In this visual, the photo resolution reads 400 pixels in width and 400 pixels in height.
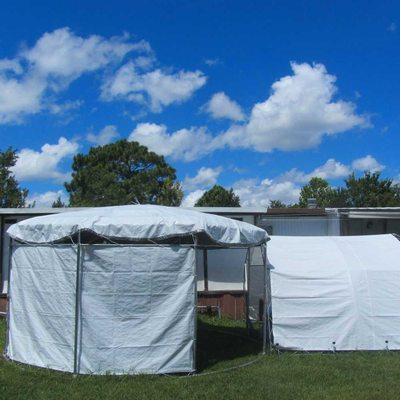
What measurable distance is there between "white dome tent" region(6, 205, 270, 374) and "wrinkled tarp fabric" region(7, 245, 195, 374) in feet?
0.05

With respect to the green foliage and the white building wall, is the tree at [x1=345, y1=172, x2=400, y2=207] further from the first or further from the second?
the white building wall

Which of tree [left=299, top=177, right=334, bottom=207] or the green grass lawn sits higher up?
tree [left=299, top=177, right=334, bottom=207]

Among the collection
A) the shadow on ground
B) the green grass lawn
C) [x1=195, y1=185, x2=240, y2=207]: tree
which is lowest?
the shadow on ground

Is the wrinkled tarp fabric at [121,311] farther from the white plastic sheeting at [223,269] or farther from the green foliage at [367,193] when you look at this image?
the green foliage at [367,193]

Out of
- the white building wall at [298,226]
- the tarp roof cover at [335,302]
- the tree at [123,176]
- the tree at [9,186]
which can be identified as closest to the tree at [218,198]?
the tree at [123,176]

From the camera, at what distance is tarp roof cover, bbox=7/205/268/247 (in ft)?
28.5

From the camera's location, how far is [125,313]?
860 cm

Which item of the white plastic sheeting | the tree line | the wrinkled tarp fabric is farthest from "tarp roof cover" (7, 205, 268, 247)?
the tree line

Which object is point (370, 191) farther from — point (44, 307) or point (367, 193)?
point (44, 307)

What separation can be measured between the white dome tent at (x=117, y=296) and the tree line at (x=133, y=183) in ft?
76.2

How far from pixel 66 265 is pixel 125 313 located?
1.22m

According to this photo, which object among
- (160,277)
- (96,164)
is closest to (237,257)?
(160,277)

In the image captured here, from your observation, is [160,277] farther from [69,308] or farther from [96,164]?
[96,164]

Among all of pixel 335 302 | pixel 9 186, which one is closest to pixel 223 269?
pixel 335 302
